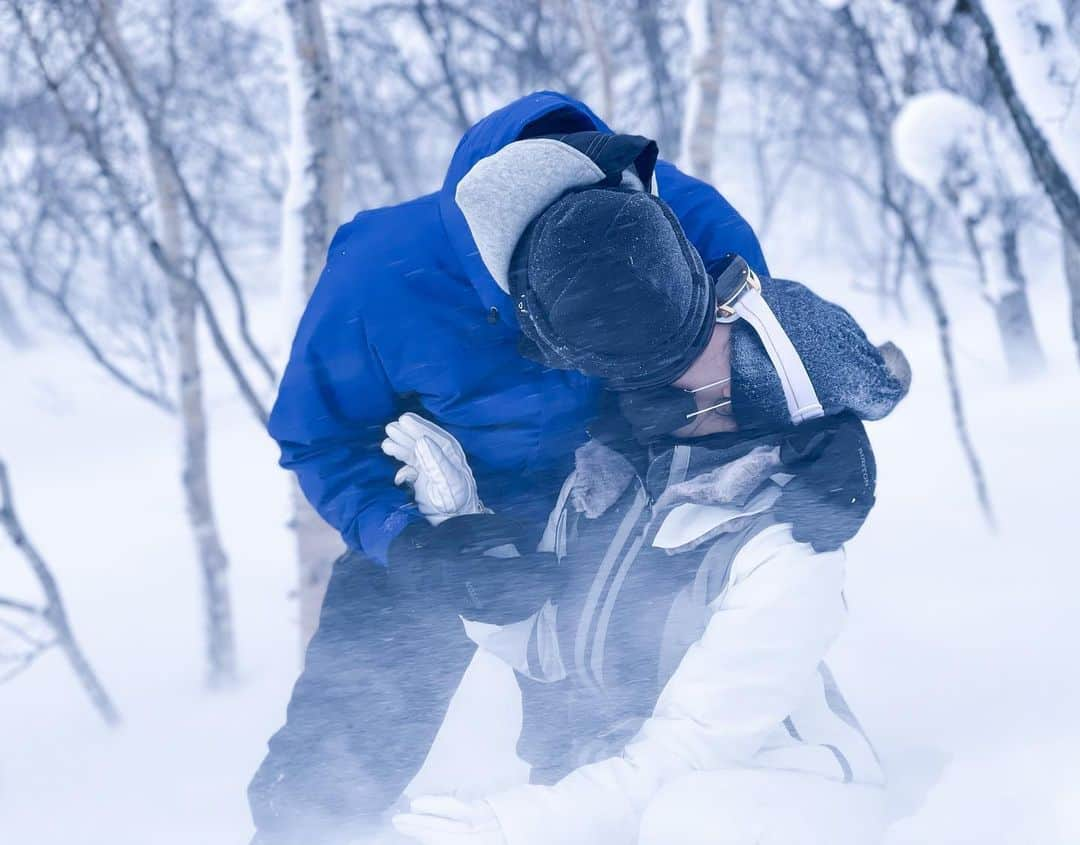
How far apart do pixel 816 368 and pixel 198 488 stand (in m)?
3.62

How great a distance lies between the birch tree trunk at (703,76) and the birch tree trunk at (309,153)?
2.09 metres

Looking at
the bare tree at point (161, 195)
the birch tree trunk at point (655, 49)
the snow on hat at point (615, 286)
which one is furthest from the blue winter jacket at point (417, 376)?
the birch tree trunk at point (655, 49)

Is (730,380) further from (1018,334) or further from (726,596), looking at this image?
(1018,334)

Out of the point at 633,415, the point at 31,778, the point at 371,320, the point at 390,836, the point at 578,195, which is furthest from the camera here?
the point at 31,778

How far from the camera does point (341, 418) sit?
5.34ft

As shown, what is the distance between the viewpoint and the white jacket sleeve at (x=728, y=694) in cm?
129

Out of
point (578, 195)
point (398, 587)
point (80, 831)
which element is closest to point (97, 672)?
point (80, 831)

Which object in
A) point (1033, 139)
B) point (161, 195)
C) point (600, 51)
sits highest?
point (600, 51)

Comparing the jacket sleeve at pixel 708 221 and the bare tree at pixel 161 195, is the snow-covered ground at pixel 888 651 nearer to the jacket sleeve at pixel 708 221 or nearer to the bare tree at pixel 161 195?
the bare tree at pixel 161 195

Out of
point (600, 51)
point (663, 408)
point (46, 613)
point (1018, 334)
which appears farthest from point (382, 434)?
point (1018, 334)

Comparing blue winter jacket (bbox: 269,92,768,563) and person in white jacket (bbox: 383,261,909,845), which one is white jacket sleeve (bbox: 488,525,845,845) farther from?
blue winter jacket (bbox: 269,92,768,563)

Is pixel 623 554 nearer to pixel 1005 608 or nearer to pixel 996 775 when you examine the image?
pixel 996 775

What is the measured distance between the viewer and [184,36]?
744cm

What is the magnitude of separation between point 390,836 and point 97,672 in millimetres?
3570
